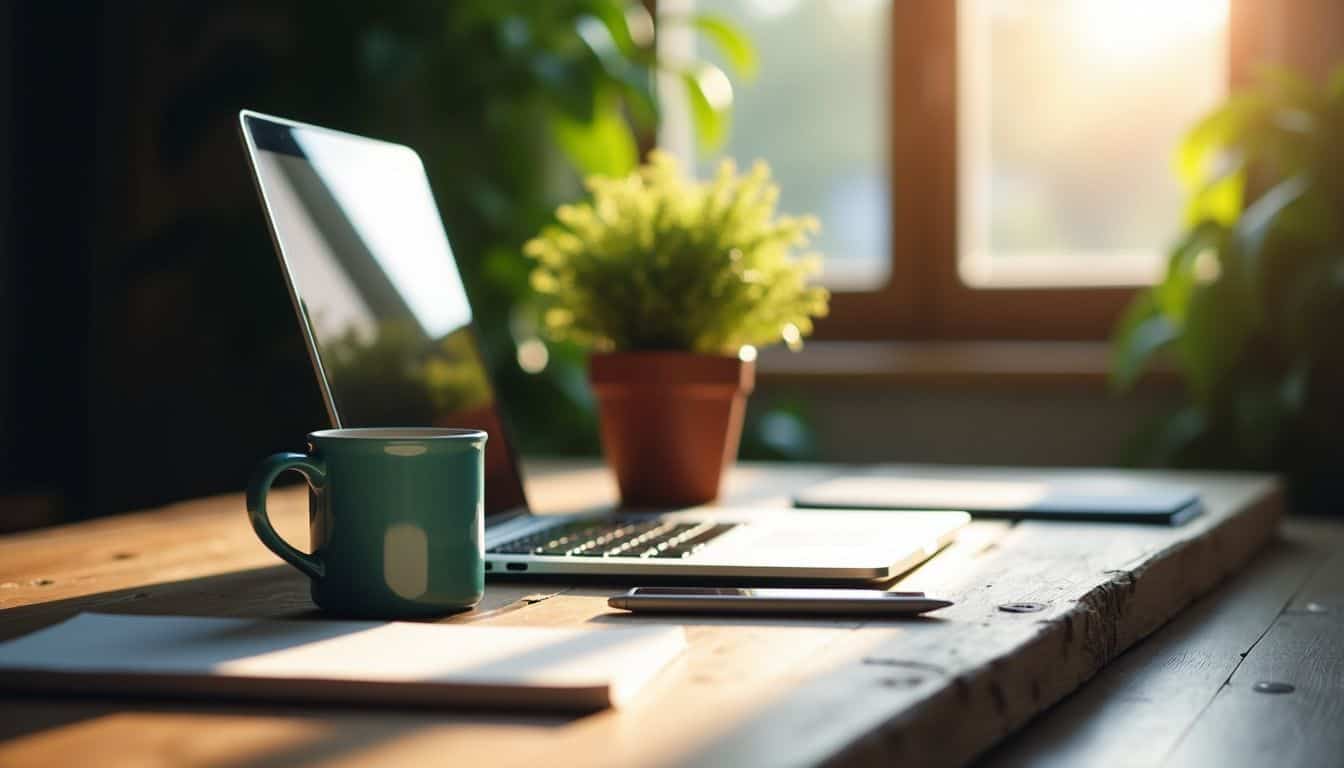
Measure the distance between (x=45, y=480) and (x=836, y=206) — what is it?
158 cm

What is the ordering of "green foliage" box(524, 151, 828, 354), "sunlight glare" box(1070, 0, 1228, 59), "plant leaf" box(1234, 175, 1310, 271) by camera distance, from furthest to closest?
"sunlight glare" box(1070, 0, 1228, 59) → "plant leaf" box(1234, 175, 1310, 271) → "green foliage" box(524, 151, 828, 354)

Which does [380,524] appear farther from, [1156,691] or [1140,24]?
[1140,24]

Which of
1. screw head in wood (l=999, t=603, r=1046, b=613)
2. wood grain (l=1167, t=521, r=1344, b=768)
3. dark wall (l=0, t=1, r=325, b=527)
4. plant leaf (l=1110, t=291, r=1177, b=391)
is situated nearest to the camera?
wood grain (l=1167, t=521, r=1344, b=768)

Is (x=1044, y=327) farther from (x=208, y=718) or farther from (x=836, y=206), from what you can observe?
(x=208, y=718)

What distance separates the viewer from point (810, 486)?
55.1 inches

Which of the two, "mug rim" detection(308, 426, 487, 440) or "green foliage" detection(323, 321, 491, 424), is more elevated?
"green foliage" detection(323, 321, 491, 424)

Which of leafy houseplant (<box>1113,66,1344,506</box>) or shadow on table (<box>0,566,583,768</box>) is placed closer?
shadow on table (<box>0,566,583,768</box>)

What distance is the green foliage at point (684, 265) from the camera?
1198mm

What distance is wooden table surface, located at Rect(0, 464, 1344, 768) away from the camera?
0.49 metres

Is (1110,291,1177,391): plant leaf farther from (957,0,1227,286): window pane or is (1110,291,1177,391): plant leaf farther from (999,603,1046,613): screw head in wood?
(999,603,1046,613): screw head in wood

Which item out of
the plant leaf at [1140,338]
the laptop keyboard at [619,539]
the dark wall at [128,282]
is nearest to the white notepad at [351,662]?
the laptop keyboard at [619,539]

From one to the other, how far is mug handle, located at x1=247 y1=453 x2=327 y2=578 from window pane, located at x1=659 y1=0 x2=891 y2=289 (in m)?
2.22

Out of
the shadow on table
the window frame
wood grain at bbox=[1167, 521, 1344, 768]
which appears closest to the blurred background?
the window frame

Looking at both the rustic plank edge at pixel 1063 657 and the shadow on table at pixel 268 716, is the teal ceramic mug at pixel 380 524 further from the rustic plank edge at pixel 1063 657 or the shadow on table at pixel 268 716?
the rustic plank edge at pixel 1063 657
